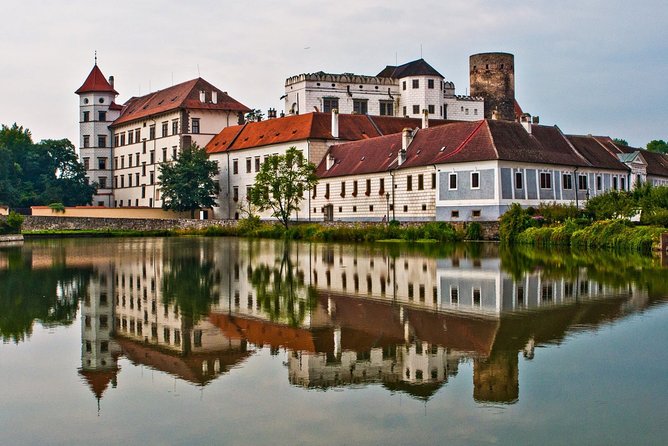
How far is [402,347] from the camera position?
12.0 metres

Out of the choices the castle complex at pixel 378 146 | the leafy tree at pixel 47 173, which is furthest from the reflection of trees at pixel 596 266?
the leafy tree at pixel 47 173

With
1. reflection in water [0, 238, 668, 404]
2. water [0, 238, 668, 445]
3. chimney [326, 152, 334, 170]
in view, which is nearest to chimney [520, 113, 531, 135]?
chimney [326, 152, 334, 170]

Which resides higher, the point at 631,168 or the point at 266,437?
the point at 631,168

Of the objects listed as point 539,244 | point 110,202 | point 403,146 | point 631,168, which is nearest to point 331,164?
point 403,146

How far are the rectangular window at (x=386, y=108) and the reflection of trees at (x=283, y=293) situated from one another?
5853 centimetres

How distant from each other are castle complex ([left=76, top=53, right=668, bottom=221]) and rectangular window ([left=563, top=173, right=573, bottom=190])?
0.26 feet

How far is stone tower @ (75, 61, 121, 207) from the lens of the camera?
9262 cm

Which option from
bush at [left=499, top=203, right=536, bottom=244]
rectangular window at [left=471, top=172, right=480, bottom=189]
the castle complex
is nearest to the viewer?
bush at [left=499, top=203, right=536, bottom=244]

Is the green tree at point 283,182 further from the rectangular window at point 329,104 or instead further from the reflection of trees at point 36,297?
the reflection of trees at point 36,297

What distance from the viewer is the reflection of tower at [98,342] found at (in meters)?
10.6

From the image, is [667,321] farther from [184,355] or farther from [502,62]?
[502,62]

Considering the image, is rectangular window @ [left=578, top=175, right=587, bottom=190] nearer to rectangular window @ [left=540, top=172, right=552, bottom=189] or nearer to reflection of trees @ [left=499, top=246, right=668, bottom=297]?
rectangular window @ [left=540, top=172, right=552, bottom=189]

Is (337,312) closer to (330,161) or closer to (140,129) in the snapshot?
(330,161)

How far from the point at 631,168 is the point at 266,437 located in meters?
56.6
